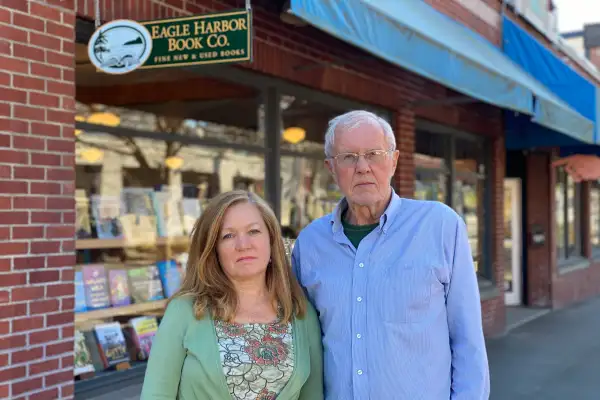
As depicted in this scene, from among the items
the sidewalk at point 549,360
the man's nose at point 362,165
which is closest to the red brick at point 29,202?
the man's nose at point 362,165

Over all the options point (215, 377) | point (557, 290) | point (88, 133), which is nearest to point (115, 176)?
point (88, 133)

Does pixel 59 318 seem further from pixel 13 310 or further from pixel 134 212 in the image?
pixel 134 212

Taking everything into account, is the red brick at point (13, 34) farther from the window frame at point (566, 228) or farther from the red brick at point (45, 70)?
the window frame at point (566, 228)

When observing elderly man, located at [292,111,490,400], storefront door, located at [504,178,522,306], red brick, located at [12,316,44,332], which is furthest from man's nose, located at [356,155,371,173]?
storefront door, located at [504,178,522,306]

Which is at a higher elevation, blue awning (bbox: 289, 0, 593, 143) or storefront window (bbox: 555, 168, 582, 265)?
blue awning (bbox: 289, 0, 593, 143)

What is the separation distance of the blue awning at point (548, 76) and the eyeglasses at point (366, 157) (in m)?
7.10

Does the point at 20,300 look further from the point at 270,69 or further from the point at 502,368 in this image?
the point at 502,368

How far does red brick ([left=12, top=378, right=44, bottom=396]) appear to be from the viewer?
10.7 ft

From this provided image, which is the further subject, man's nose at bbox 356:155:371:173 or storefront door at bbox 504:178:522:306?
storefront door at bbox 504:178:522:306

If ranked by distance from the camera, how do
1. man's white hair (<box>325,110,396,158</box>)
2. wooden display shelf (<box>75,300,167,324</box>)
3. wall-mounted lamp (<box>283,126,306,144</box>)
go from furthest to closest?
wall-mounted lamp (<box>283,126,306,144</box>), wooden display shelf (<box>75,300,167,324</box>), man's white hair (<box>325,110,396,158</box>)

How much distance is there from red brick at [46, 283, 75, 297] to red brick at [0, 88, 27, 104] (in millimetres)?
962

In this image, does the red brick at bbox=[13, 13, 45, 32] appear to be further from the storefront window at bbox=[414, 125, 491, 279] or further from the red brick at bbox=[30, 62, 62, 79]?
the storefront window at bbox=[414, 125, 491, 279]

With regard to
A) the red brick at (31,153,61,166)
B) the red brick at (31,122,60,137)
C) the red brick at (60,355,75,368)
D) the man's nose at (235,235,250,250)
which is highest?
the red brick at (31,122,60,137)

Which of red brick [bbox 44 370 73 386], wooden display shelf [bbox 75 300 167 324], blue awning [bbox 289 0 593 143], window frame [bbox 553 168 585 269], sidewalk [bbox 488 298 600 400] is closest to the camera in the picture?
red brick [bbox 44 370 73 386]
